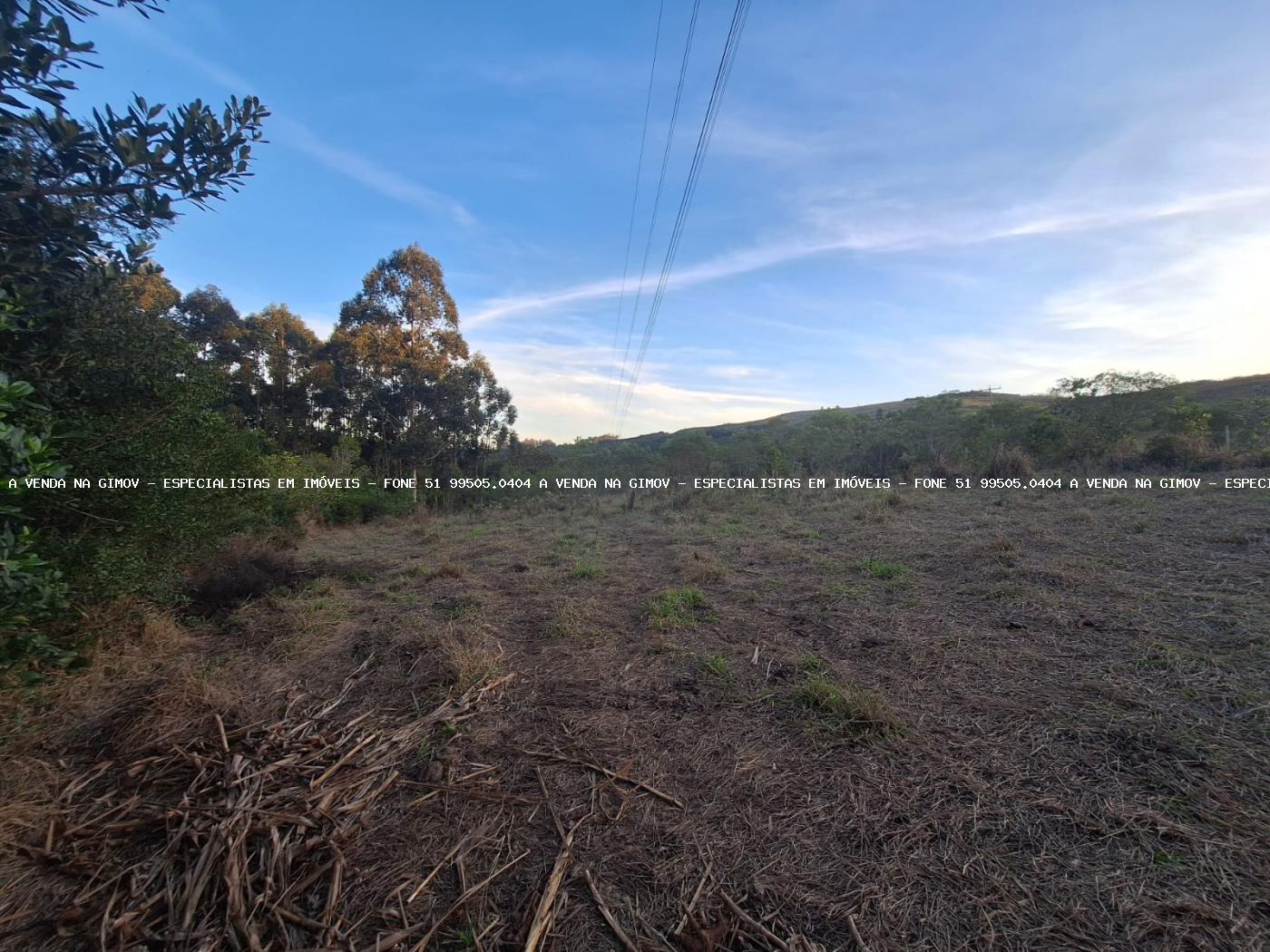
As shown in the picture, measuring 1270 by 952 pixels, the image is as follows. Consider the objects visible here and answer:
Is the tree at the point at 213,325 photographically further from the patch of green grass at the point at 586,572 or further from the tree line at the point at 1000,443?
the patch of green grass at the point at 586,572

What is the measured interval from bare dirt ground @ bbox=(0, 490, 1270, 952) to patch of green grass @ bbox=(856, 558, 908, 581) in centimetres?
65

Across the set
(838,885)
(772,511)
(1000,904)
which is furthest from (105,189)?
(772,511)

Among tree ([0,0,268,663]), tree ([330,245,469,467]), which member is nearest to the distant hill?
tree ([330,245,469,467])

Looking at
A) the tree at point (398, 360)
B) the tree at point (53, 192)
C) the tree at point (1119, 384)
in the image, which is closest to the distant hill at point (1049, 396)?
the tree at point (1119, 384)

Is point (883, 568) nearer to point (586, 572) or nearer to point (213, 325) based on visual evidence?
point (586, 572)

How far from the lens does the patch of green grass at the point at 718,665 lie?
Result: 389cm

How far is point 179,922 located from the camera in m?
1.82

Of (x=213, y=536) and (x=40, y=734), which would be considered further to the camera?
(x=213, y=536)

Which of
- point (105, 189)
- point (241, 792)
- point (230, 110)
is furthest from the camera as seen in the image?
point (230, 110)

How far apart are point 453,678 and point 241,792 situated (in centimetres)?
150

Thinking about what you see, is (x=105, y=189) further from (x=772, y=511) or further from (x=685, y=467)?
(x=685, y=467)

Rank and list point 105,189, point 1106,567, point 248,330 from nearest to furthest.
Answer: point 105,189, point 1106,567, point 248,330

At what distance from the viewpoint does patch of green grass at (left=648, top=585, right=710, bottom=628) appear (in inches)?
195

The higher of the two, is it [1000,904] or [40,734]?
[40,734]
